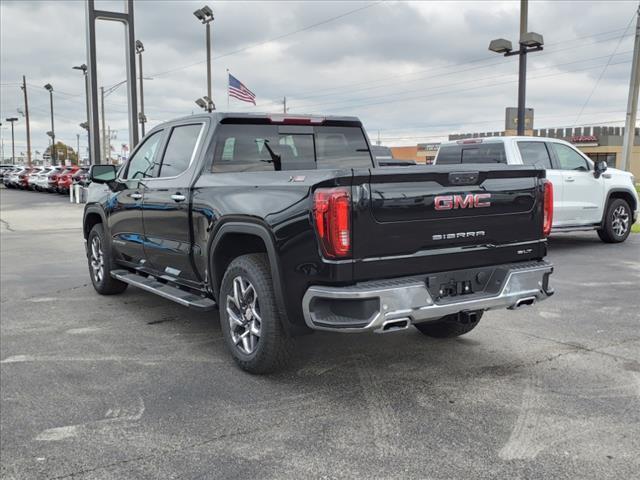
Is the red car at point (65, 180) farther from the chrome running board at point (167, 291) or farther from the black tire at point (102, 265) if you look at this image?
the chrome running board at point (167, 291)

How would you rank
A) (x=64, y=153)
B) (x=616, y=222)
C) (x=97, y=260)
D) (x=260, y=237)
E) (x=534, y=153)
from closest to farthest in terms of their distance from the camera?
(x=260, y=237)
(x=97, y=260)
(x=534, y=153)
(x=616, y=222)
(x=64, y=153)

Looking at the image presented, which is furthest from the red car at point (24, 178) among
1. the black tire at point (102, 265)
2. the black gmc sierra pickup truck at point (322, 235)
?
the black gmc sierra pickup truck at point (322, 235)

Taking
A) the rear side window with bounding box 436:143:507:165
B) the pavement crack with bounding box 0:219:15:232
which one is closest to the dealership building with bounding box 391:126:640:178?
the pavement crack with bounding box 0:219:15:232

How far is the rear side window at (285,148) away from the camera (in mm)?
5219

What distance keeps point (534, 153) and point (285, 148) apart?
Answer: 19.9 ft

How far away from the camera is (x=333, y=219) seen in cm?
368

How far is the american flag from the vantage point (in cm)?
2442

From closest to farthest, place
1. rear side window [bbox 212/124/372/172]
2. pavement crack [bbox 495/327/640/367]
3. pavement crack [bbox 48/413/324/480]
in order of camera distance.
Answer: pavement crack [bbox 48/413/324/480] → pavement crack [bbox 495/327/640/367] → rear side window [bbox 212/124/372/172]

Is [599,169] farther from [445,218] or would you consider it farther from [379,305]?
[379,305]

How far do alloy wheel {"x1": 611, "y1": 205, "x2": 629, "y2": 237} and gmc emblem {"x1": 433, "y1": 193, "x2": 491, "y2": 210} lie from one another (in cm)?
829

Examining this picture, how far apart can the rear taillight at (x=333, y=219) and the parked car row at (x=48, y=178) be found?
92.4 ft

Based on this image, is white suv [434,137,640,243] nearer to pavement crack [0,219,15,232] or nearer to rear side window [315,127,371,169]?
rear side window [315,127,371,169]

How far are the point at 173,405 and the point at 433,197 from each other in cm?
207

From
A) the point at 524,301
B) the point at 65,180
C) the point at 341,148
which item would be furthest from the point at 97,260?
the point at 65,180
